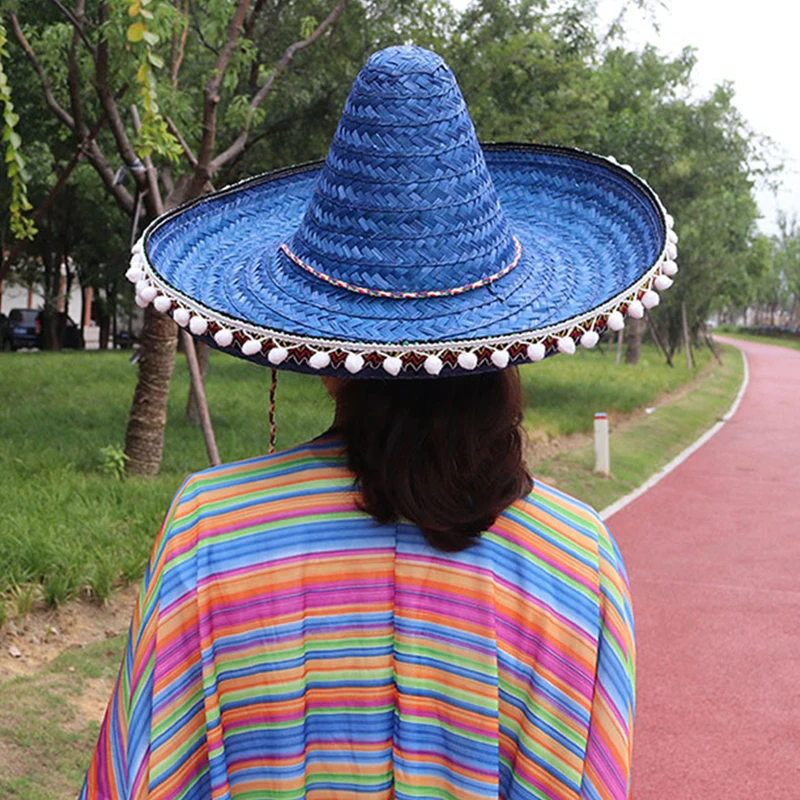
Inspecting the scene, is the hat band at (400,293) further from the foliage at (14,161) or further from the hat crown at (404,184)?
the foliage at (14,161)

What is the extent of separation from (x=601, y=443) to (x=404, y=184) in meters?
10.9

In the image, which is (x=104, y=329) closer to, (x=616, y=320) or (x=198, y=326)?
(x=198, y=326)

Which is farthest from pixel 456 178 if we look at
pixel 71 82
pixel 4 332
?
pixel 4 332

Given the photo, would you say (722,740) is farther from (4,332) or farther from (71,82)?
(4,332)

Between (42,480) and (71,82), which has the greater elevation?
(71,82)

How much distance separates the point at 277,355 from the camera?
5.21ft

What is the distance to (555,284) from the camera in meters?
1.78

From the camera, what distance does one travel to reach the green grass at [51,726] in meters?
4.25

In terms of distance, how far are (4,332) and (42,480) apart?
27.9m

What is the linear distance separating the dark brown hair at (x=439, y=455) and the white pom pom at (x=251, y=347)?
0.19 metres

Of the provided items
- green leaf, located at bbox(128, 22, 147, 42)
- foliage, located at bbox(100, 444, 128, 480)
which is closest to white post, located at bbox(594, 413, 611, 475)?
foliage, located at bbox(100, 444, 128, 480)

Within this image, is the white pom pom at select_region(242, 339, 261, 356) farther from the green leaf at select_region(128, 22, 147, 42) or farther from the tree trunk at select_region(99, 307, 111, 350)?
the tree trunk at select_region(99, 307, 111, 350)

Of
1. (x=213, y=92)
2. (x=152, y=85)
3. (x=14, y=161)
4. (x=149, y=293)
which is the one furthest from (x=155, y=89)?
(x=149, y=293)

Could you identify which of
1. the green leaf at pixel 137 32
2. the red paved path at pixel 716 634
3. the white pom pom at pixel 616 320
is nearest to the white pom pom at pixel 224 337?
the white pom pom at pixel 616 320
